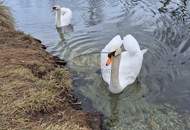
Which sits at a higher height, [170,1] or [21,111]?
[170,1]

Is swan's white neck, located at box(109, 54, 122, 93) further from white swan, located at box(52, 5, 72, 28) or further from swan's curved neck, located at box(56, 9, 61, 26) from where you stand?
swan's curved neck, located at box(56, 9, 61, 26)

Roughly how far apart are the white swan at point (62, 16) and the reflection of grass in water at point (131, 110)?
14.9 feet

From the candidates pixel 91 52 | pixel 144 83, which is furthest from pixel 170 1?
pixel 144 83

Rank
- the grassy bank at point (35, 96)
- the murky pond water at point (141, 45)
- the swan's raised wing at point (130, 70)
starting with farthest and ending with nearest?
the swan's raised wing at point (130, 70)
the murky pond water at point (141, 45)
the grassy bank at point (35, 96)

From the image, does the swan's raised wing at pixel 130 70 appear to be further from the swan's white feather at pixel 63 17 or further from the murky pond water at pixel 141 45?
the swan's white feather at pixel 63 17

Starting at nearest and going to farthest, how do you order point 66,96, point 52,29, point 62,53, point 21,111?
point 21,111 < point 66,96 < point 62,53 < point 52,29

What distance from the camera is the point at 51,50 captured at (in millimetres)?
10891

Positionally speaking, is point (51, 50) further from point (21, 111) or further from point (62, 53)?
point (21, 111)

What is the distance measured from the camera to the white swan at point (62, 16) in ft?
42.3

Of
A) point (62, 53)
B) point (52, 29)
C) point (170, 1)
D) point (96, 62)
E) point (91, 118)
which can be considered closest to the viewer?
point (91, 118)

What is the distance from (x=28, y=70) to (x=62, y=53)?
9.98 ft

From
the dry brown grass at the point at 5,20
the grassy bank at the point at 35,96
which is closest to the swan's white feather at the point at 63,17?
the dry brown grass at the point at 5,20

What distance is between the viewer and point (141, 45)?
10.7 metres

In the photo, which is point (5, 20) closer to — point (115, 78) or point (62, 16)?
point (62, 16)
